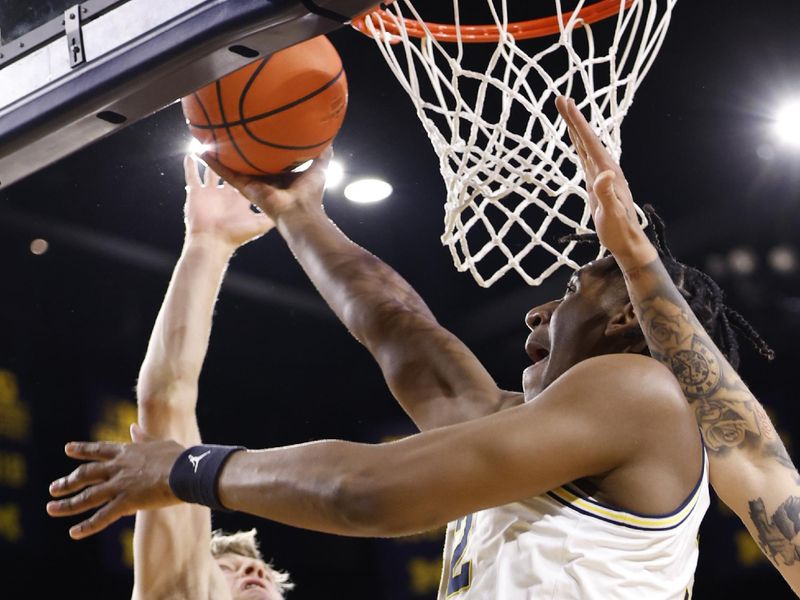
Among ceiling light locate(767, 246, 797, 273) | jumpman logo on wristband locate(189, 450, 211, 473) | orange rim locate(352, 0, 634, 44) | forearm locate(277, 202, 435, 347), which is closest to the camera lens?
jumpman logo on wristband locate(189, 450, 211, 473)

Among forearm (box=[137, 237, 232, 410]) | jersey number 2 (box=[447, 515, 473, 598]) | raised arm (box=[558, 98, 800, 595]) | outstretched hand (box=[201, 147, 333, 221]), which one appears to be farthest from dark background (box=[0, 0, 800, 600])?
jersey number 2 (box=[447, 515, 473, 598])

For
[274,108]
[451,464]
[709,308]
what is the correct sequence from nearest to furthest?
[451,464] → [709,308] → [274,108]

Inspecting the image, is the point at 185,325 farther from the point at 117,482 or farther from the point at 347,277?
the point at 117,482

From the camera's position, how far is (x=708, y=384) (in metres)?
1.88

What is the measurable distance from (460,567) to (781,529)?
56 centimetres

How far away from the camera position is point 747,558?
5031 millimetres

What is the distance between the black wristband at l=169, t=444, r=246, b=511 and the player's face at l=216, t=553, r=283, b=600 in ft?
5.15

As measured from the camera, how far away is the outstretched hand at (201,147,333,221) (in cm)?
247

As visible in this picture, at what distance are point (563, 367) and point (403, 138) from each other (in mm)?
3484

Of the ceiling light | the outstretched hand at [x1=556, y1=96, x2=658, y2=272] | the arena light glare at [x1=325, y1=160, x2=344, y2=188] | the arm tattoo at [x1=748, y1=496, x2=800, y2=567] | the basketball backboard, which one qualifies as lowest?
the arm tattoo at [x1=748, y1=496, x2=800, y2=567]

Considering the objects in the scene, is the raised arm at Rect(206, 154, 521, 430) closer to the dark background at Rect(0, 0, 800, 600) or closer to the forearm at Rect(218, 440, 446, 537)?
the forearm at Rect(218, 440, 446, 537)

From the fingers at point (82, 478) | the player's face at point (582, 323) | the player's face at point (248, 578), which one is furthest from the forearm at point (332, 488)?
the player's face at point (248, 578)

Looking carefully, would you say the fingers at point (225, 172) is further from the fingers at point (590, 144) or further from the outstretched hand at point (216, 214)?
the fingers at point (590, 144)

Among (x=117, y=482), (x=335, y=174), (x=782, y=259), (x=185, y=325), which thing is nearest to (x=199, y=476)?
(x=117, y=482)
